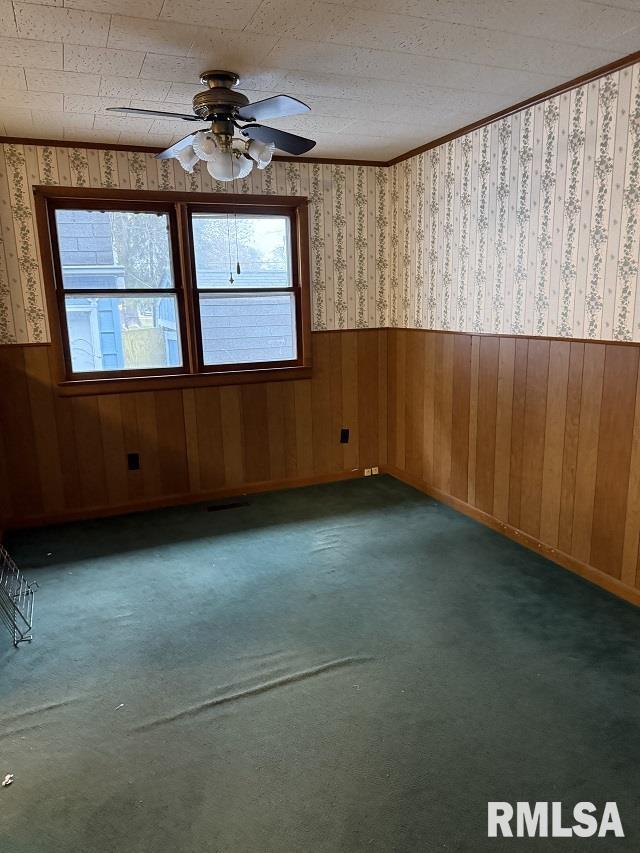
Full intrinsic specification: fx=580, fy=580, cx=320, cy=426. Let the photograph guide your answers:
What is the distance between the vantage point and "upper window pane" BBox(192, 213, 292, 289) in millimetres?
4211

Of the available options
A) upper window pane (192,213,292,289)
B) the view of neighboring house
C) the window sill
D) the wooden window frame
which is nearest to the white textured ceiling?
the wooden window frame

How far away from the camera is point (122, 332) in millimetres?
4102

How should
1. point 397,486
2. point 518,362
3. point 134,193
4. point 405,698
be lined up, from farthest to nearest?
1. point 397,486
2. point 134,193
3. point 518,362
4. point 405,698

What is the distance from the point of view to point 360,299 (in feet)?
15.4

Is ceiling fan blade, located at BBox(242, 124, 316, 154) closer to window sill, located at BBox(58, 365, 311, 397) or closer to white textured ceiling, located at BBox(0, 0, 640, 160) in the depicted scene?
white textured ceiling, located at BBox(0, 0, 640, 160)

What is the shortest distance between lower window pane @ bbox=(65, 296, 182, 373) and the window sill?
107mm

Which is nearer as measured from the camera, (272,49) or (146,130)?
(272,49)

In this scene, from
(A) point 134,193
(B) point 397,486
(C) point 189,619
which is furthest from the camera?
(B) point 397,486

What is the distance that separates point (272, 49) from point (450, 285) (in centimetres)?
204

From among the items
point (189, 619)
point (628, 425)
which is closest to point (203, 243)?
point (189, 619)

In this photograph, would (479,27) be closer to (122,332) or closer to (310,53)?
(310,53)

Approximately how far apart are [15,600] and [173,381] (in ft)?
5.91

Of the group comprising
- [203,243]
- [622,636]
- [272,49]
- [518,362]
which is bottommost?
[622,636]

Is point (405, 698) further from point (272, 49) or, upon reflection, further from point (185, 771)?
point (272, 49)
